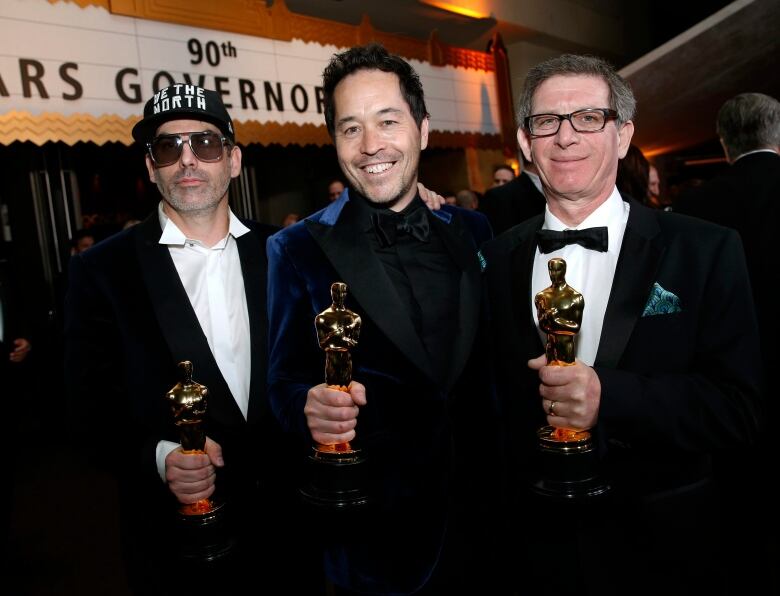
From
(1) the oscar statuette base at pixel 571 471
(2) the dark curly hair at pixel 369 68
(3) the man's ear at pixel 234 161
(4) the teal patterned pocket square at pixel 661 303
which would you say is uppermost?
(2) the dark curly hair at pixel 369 68

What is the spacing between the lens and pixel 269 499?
2.10 metres

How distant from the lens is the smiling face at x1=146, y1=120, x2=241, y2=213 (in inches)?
85.4

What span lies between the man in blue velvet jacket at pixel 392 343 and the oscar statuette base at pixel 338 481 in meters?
0.23

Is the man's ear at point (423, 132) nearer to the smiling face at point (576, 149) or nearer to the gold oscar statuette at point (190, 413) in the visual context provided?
the smiling face at point (576, 149)

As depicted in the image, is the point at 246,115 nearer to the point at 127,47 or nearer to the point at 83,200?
the point at 127,47

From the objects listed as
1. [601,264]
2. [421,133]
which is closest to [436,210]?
[421,133]

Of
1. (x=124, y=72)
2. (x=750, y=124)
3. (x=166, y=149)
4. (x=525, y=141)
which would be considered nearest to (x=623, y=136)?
(x=525, y=141)

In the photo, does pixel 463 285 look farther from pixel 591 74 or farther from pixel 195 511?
pixel 195 511

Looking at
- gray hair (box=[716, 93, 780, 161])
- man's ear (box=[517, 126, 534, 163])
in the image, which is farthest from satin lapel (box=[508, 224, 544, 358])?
gray hair (box=[716, 93, 780, 161])

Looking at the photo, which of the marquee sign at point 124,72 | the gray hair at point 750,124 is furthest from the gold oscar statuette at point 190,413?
the marquee sign at point 124,72

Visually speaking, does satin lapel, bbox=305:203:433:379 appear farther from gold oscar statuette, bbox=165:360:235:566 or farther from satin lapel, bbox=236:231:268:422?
gold oscar statuette, bbox=165:360:235:566

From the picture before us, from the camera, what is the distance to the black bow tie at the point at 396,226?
1945 millimetres

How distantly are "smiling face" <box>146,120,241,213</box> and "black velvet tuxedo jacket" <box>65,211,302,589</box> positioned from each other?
9.3 inches

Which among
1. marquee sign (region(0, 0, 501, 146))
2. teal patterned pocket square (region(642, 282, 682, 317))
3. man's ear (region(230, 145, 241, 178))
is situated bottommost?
teal patterned pocket square (region(642, 282, 682, 317))
